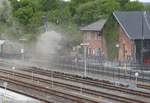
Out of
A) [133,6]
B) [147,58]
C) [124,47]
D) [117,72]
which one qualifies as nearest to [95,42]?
[124,47]

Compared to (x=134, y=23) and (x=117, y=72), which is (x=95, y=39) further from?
(x=117, y=72)

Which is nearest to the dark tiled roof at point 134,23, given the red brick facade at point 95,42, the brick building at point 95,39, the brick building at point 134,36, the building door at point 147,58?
the brick building at point 134,36

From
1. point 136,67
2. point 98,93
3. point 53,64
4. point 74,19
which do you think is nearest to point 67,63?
point 53,64

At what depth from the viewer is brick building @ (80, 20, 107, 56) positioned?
232ft

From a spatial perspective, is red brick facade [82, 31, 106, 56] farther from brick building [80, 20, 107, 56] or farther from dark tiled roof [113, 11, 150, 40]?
dark tiled roof [113, 11, 150, 40]

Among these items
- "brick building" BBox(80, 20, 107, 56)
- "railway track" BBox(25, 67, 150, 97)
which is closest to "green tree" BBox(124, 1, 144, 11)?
"brick building" BBox(80, 20, 107, 56)

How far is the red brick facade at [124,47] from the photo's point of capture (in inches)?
2514

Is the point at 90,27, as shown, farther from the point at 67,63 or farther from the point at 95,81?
the point at 95,81

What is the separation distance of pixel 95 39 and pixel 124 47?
8981 mm

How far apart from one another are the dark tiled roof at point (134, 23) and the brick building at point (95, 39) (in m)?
5.68

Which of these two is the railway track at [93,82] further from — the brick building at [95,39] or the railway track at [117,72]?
the brick building at [95,39]

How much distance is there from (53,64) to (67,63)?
10.1 ft

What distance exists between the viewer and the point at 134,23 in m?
64.1

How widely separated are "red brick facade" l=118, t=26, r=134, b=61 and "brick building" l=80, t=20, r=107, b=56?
372cm
